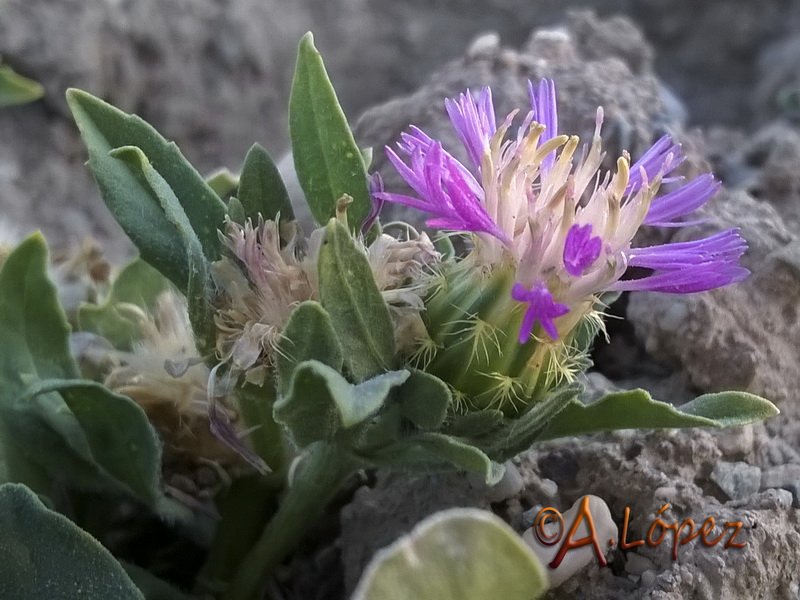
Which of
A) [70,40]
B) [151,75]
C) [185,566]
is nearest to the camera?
[185,566]

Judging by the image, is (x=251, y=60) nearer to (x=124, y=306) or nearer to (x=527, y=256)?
(x=124, y=306)

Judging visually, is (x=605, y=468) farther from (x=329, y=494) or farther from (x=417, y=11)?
(x=417, y=11)

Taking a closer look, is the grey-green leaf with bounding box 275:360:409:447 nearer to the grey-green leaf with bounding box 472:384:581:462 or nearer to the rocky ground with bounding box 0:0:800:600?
the grey-green leaf with bounding box 472:384:581:462

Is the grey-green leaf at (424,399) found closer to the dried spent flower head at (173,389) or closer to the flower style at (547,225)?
the flower style at (547,225)

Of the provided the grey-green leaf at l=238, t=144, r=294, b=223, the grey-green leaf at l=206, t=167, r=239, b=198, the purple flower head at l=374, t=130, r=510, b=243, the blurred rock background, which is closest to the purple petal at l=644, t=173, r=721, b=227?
the purple flower head at l=374, t=130, r=510, b=243

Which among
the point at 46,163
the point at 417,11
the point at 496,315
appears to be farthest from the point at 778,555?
the point at 417,11

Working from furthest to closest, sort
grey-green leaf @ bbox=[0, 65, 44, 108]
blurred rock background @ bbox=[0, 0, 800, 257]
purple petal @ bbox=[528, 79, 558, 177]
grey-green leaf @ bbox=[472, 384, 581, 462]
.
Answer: blurred rock background @ bbox=[0, 0, 800, 257], grey-green leaf @ bbox=[0, 65, 44, 108], purple petal @ bbox=[528, 79, 558, 177], grey-green leaf @ bbox=[472, 384, 581, 462]
